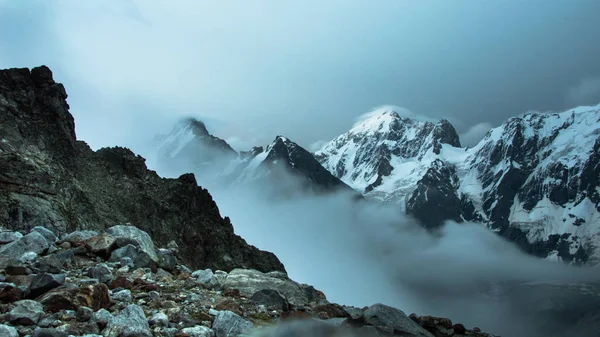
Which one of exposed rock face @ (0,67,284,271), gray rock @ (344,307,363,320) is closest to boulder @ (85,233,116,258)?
gray rock @ (344,307,363,320)

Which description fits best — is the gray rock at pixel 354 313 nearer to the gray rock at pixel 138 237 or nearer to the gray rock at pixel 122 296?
the gray rock at pixel 122 296

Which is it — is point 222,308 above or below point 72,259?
below

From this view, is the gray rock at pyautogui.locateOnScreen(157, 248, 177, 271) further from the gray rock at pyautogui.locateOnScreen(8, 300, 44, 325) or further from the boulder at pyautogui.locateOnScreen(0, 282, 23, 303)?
the gray rock at pyautogui.locateOnScreen(8, 300, 44, 325)

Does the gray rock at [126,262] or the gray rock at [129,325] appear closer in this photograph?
the gray rock at [129,325]

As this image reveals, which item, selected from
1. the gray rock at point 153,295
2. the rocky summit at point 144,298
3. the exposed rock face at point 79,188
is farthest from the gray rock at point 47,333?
the exposed rock face at point 79,188

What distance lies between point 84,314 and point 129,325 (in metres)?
1.32

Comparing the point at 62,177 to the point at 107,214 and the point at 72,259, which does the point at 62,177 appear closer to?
the point at 107,214

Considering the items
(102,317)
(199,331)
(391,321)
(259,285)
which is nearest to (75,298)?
(102,317)

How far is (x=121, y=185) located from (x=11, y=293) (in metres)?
116

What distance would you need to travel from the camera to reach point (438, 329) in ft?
62.5

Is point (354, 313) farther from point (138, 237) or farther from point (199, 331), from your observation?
point (138, 237)

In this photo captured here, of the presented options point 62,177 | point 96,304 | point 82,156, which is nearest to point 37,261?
point 96,304

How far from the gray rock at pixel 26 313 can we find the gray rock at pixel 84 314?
886 mm

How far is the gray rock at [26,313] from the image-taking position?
11.2 meters
